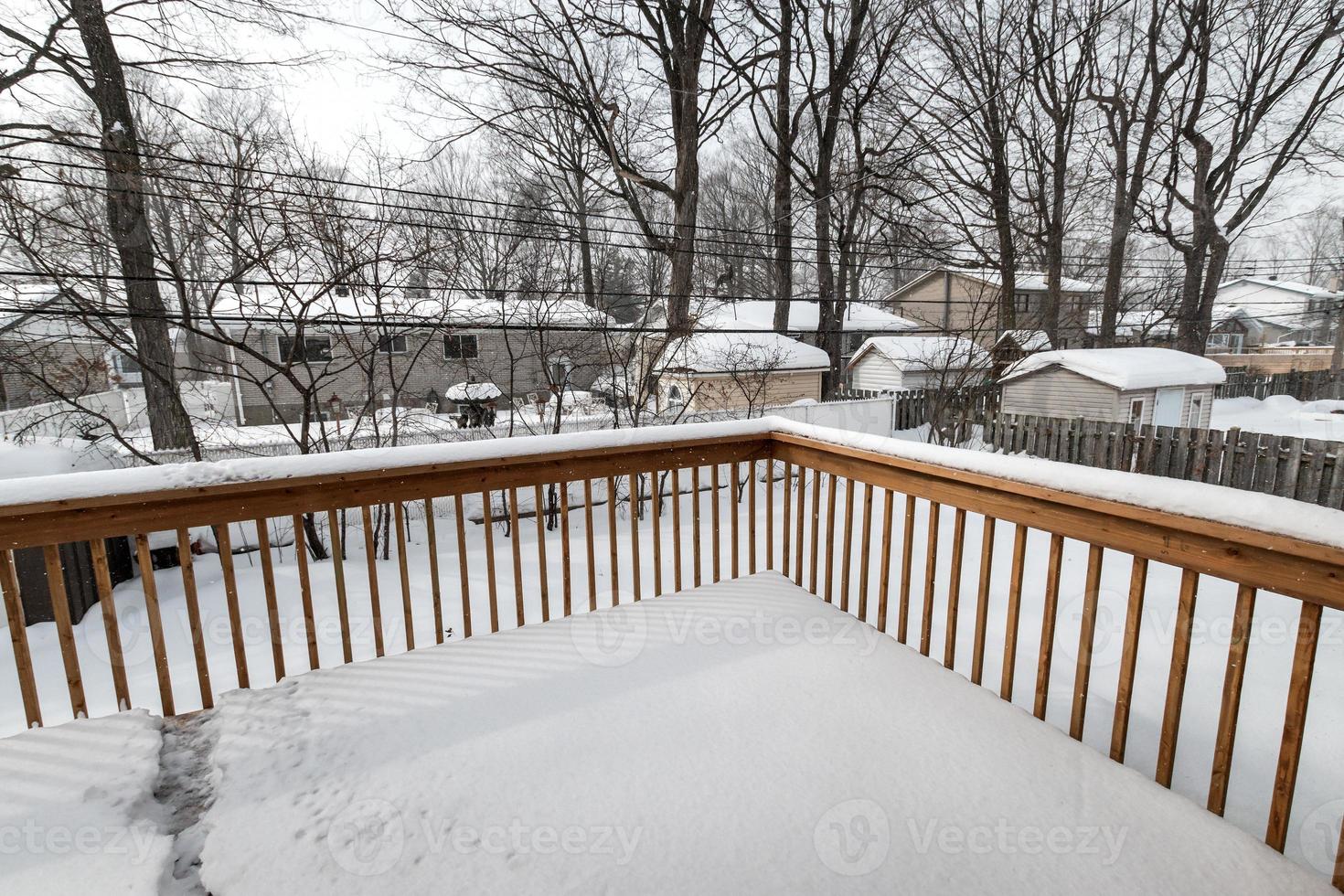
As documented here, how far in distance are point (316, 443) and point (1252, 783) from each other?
6.68 m

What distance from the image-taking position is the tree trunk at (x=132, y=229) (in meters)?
5.12

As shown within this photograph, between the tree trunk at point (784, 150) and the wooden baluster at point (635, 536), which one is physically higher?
the tree trunk at point (784, 150)

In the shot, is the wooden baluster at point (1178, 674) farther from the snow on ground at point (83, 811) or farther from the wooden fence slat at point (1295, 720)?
the snow on ground at point (83, 811)

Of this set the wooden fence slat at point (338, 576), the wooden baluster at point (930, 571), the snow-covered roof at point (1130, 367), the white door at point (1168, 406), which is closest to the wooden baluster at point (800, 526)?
the wooden baluster at point (930, 571)

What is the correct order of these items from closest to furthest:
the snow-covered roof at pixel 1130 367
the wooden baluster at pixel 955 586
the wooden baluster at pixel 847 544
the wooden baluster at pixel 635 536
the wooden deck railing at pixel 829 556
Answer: the wooden deck railing at pixel 829 556, the wooden baluster at pixel 955 586, the wooden baluster at pixel 847 544, the wooden baluster at pixel 635 536, the snow-covered roof at pixel 1130 367

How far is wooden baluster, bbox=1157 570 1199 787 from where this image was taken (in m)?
1.47

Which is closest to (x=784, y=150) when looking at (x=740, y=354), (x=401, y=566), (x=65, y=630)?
(x=740, y=354)

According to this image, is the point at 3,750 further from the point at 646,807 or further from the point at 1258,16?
the point at 1258,16

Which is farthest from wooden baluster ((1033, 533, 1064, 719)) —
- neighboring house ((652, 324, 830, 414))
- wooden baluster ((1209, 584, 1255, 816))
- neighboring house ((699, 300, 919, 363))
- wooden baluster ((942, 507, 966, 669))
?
neighboring house ((699, 300, 919, 363))

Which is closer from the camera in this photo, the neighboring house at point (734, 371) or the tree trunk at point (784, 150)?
the neighboring house at point (734, 371)

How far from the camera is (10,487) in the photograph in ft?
5.37

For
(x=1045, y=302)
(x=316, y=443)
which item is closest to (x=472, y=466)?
(x=316, y=443)

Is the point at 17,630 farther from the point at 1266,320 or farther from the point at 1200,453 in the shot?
the point at 1266,320

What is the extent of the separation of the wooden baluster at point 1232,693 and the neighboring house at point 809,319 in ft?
36.8
